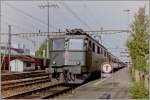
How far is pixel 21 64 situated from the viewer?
202ft

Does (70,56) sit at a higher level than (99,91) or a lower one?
higher

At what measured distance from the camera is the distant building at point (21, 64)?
60.8 meters

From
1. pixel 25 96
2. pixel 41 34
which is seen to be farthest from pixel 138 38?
pixel 41 34

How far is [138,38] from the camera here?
65.4ft

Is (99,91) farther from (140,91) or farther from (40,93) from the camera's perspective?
(140,91)

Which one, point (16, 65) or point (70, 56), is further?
point (16, 65)

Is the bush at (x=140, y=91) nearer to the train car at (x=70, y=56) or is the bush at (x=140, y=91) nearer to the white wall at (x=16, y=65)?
the train car at (x=70, y=56)

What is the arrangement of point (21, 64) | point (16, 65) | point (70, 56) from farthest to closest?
point (21, 64)
point (16, 65)
point (70, 56)

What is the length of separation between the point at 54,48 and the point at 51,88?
295cm

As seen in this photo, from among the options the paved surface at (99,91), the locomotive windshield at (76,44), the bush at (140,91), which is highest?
the locomotive windshield at (76,44)

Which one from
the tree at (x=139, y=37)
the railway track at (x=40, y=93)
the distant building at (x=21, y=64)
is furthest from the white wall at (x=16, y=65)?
the tree at (x=139, y=37)

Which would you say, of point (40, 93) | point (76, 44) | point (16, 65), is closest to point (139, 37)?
point (76, 44)

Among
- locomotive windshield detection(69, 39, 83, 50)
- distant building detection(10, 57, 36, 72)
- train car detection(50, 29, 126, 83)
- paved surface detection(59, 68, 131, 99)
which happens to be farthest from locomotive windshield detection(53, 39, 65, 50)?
distant building detection(10, 57, 36, 72)

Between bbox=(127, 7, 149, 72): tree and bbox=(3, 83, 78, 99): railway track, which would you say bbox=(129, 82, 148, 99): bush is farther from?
bbox=(127, 7, 149, 72): tree
